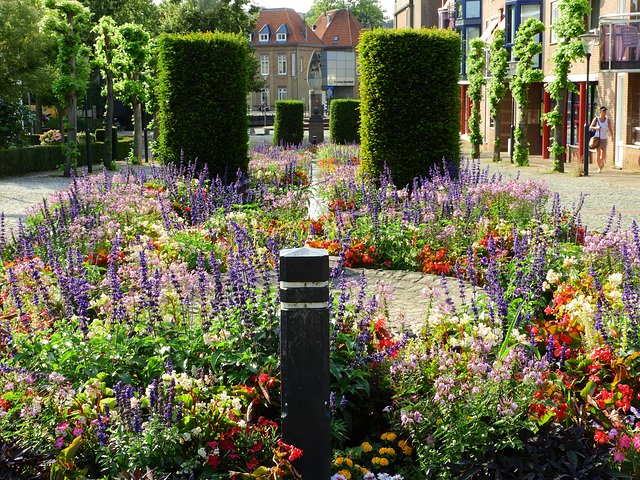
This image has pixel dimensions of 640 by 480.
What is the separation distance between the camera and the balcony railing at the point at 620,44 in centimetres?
2075

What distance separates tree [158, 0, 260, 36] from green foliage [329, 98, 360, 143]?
40.3ft

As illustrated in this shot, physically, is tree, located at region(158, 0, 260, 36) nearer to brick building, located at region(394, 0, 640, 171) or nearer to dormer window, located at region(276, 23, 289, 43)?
brick building, located at region(394, 0, 640, 171)

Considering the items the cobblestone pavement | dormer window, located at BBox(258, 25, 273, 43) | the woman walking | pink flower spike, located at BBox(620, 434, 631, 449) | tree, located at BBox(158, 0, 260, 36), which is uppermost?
dormer window, located at BBox(258, 25, 273, 43)

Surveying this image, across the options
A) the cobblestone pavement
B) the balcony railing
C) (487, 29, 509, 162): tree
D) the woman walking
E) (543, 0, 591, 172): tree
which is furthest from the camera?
(487, 29, 509, 162): tree

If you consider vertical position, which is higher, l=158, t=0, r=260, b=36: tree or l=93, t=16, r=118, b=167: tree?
l=158, t=0, r=260, b=36: tree

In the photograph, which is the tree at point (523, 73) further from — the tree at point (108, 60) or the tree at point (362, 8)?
the tree at point (362, 8)

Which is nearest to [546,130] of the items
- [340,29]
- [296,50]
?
[296,50]

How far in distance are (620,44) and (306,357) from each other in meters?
20.5

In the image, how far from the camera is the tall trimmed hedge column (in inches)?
495

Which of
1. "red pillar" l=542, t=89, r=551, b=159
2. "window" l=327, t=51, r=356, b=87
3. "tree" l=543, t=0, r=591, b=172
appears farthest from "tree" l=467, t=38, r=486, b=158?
"window" l=327, t=51, r=356, b=87

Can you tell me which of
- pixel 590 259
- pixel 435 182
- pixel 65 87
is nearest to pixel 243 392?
pixel 590 259

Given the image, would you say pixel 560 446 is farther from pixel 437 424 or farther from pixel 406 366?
pixel 406 366

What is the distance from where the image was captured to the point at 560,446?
11.4 feet

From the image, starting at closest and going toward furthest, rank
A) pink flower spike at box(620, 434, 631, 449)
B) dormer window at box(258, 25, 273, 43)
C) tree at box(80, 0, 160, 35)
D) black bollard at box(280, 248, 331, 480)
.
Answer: black bollard at box(280, 248, 331, 480)
pink flower spike at box(620, 434, 631, 449)
tree at box(80, 0, 160, 35)
dormer window at box(258, 25, 273, 43)
